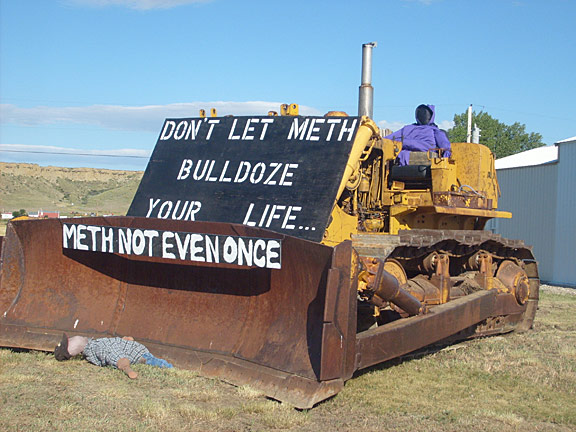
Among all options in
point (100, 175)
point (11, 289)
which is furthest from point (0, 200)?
point (11, 289)

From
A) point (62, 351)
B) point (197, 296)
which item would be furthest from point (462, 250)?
point (62, 351)

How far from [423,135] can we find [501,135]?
179 ft

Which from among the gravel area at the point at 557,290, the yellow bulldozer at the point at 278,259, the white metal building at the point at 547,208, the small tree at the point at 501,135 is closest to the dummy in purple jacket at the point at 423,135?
the yellow bulldozer at the point at 278,259

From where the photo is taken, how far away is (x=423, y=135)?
9141mm

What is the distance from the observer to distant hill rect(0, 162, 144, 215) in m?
74.0

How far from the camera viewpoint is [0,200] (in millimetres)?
75125

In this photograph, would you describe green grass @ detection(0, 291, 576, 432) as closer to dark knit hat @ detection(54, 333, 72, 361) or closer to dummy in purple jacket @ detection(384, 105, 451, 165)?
dark knit hat @ detection(54, 333, 72, 361)

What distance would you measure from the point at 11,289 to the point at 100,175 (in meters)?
104

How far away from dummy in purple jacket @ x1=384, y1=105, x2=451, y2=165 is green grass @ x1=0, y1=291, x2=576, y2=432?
289 centimetres

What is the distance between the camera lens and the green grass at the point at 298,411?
4961 mm

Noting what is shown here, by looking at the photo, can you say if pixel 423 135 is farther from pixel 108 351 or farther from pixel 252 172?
pixel 108 351

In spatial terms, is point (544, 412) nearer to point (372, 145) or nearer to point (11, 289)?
point (372, 145)

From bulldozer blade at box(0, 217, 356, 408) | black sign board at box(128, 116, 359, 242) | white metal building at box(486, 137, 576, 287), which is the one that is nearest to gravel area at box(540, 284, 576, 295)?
white metal building at box(486, 137, 576, 287)

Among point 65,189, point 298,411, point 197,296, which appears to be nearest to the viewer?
point 298,411
